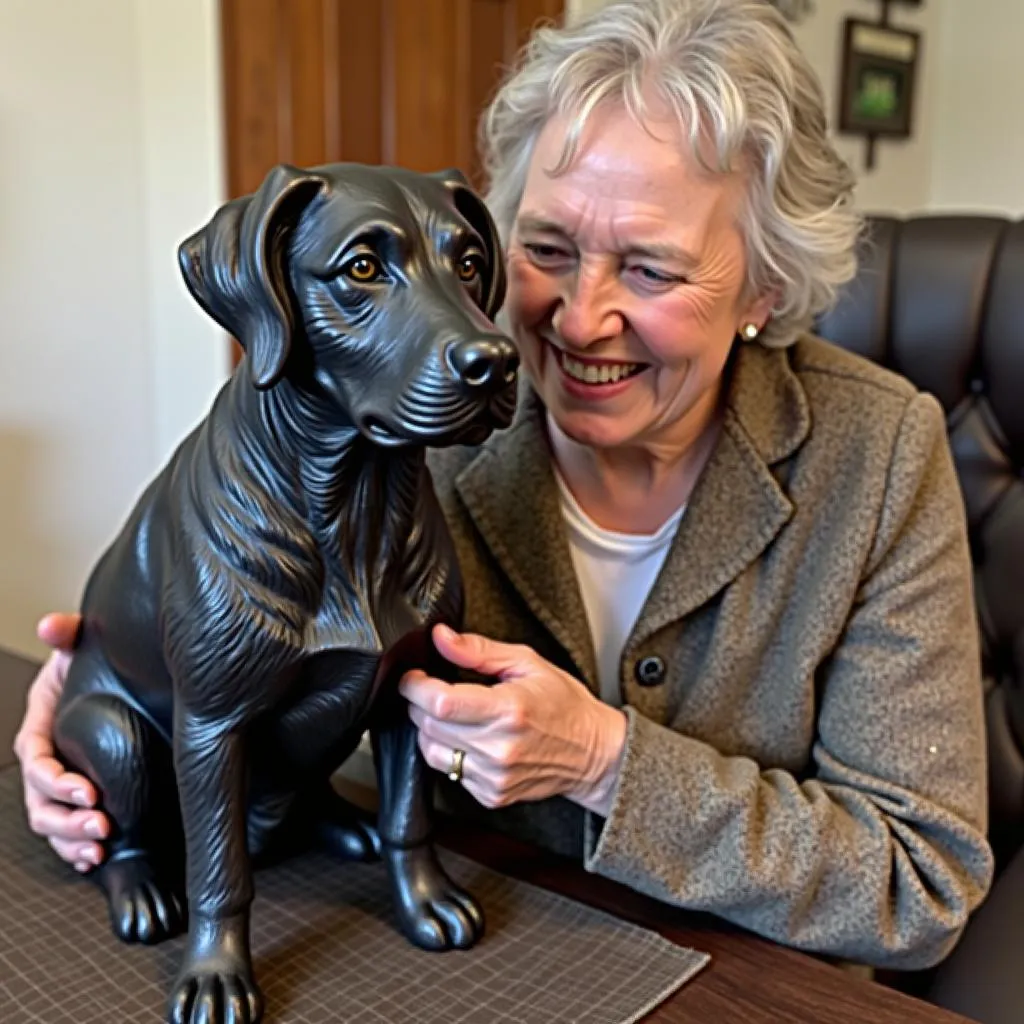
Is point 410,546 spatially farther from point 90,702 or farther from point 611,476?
point 611,476

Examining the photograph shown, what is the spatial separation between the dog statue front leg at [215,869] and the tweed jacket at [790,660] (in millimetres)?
263

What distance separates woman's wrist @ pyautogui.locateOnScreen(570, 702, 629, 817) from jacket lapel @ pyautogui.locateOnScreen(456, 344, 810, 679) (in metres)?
0.14

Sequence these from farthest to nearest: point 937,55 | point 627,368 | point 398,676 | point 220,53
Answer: point 937,55 → point 220,53 → point 627,368 → point 398,676

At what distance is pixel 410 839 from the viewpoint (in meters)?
0.81

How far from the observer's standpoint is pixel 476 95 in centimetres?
235

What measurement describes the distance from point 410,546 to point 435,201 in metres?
0.21

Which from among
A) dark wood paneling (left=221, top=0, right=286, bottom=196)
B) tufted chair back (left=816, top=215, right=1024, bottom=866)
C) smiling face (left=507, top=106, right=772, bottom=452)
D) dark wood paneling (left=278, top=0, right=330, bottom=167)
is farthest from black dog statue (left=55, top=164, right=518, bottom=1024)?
dark wood paneling (left=278, top=0, right=330, bottom=167)

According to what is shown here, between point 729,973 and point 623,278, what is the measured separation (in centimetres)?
51

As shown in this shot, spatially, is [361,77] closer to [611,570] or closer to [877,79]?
[611,570]

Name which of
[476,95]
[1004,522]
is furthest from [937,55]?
[1004,522]

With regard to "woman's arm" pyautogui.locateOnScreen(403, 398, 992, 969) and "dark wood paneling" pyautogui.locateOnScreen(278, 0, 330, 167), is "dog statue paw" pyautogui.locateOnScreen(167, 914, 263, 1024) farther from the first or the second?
"dark wood paneling" pyautogui.locateOnScreen(278, 0, 330, 167)

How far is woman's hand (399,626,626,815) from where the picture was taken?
2.55ft

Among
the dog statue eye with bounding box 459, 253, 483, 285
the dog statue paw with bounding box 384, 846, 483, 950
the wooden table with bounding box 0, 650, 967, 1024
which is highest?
the dog statue eye with bounding box 459, 253, 483, 285

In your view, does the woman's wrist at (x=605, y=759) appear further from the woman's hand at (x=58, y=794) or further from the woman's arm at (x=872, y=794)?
the woman's hand at (x=58, y=794)
